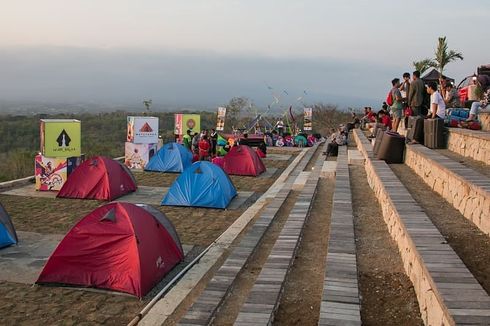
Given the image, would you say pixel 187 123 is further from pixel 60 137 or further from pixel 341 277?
pixel 341 277

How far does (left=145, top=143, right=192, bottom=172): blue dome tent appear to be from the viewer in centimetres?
1792

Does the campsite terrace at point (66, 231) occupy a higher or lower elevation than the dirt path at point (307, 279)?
lower

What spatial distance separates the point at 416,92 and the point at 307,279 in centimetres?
766

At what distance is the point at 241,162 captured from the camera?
17.4m

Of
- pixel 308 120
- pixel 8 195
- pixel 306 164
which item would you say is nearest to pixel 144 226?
pixel 8 195

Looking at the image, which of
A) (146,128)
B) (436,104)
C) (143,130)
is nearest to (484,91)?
(436,104)

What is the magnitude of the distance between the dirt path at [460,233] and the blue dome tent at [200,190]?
551cm

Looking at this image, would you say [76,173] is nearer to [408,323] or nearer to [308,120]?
[408,323]

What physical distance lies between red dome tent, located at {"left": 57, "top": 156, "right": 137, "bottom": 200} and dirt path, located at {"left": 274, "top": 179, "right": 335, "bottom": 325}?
6624 millimetres

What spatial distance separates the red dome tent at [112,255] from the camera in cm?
633

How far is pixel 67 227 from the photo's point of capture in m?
9.80

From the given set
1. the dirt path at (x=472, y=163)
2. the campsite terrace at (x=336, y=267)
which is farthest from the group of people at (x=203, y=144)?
the dirt path at (x=472, y=163)

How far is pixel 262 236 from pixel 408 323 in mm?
3577

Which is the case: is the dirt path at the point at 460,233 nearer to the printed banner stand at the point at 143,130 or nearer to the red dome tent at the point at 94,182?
the red dome tent at the point at 94,182
